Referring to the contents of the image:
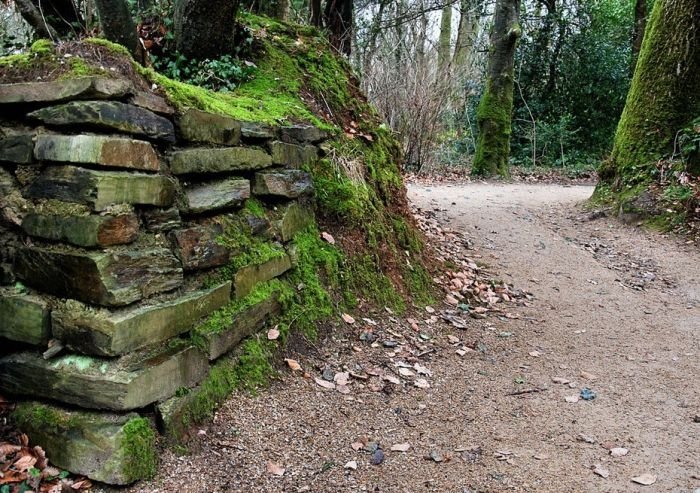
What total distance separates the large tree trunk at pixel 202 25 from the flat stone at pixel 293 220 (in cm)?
165

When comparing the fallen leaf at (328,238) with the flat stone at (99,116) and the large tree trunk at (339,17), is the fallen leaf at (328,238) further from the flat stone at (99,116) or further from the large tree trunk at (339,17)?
the large tree trunk at (339,17)

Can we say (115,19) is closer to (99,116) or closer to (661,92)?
(99,116)

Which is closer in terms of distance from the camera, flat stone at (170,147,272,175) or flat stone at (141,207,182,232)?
flat stone at (141,207,182,232)

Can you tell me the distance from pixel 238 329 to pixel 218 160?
0.99m

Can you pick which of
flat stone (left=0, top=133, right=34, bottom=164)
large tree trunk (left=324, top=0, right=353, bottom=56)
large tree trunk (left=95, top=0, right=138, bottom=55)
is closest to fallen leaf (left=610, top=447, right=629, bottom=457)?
flat stone (left=0, top=133, right=34, bottom=164)

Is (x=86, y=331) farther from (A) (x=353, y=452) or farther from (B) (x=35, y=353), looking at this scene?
(A) (x=353, y=452)

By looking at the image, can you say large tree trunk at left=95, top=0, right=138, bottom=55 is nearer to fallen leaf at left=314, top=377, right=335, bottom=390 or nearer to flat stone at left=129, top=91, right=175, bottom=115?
flat stone at left=129, top=91, right=175, bottom=115

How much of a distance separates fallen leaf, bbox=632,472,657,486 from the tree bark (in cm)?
1702

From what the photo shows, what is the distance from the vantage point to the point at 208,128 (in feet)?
10.3

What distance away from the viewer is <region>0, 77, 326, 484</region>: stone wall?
2.36m

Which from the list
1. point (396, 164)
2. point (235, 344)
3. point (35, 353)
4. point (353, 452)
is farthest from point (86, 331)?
point (396, 164)

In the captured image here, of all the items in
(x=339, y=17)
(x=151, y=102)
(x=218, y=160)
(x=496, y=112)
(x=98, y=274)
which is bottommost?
(x=98, y=274)

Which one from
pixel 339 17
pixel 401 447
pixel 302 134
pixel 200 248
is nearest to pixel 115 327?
pixel 200 248

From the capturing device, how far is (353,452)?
2887 millimetres
